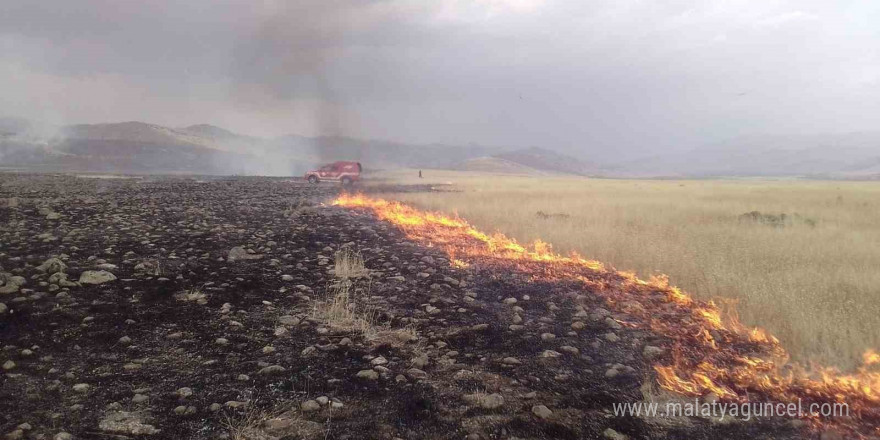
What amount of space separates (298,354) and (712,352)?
16.5ft

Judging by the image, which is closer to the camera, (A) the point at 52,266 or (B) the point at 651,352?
(B) the point at 651,352

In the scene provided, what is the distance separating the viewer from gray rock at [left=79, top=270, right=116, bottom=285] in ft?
24.5

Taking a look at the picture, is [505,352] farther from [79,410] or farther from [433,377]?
[79,410]

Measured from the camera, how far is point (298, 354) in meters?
5.19

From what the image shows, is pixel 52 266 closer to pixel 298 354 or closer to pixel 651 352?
pixel 298 354

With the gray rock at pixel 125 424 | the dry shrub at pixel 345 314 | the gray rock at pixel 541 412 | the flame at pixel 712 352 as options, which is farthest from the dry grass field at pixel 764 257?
the gray rock at pixel 125 424

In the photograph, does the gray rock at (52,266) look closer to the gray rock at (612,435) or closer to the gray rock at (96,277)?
the gray rock at (96,277)

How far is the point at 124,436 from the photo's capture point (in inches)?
136

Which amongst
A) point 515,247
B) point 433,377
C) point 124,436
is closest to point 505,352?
point 433,377

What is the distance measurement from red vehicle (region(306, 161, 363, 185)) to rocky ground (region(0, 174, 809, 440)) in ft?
115

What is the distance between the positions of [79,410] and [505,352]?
13.8 ft

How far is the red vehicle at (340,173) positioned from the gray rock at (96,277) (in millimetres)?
37089

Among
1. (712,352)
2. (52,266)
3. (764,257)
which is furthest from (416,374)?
(764,257)

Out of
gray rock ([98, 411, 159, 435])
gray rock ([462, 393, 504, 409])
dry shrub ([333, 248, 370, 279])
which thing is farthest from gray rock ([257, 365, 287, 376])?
dry shrub ([333, 248, 370, 279])
